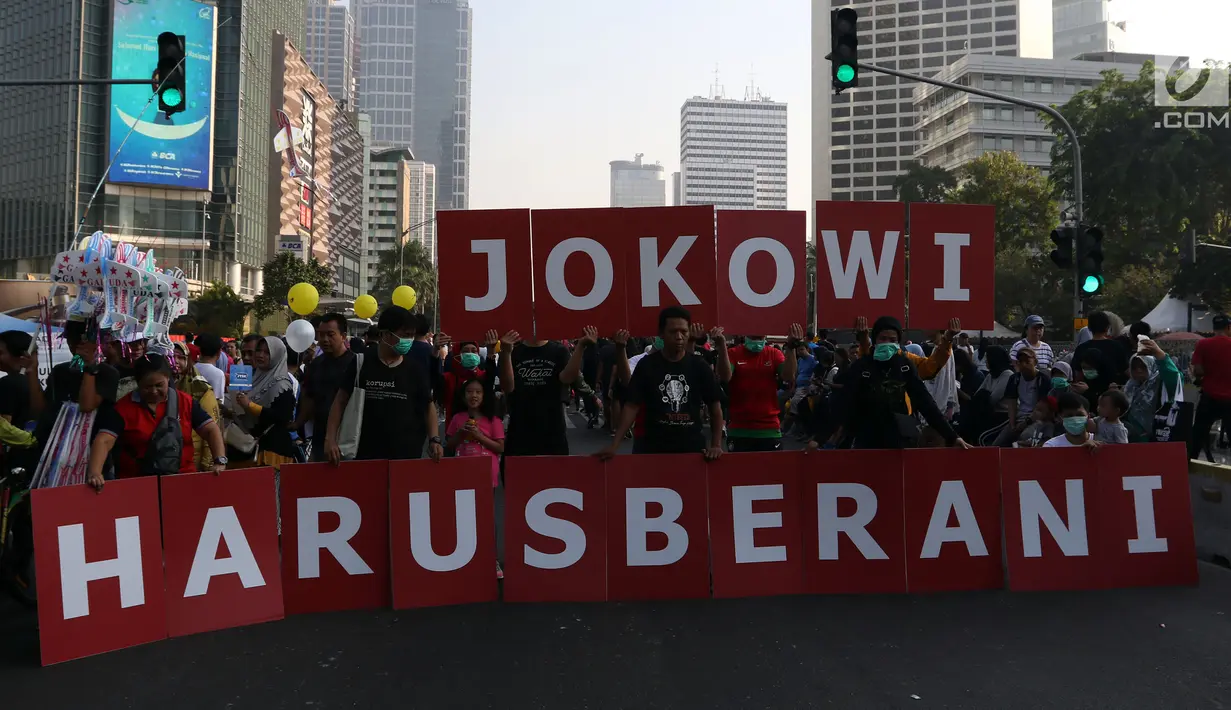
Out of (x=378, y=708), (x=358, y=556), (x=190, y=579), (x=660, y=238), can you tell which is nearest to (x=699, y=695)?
(x=378, y=708)

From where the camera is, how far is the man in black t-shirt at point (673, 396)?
6805 mm

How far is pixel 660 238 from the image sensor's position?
7590mm

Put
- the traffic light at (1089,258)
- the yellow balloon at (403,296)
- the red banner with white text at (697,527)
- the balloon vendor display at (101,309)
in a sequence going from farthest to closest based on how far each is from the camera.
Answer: the yellow balloon at (403,296), the traffic light at (1089,258), the red banner with white text at (697,527), the balloon vendor display at (101,309)

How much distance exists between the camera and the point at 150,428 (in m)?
6.23

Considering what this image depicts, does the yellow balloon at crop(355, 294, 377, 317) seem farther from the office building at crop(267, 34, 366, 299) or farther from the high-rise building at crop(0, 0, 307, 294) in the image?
the high-rise building at crop(0, 0, 307, 294)

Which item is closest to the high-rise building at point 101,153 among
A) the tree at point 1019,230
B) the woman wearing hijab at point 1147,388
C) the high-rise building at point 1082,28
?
the tree at point 1019,230

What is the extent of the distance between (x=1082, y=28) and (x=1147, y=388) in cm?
18294

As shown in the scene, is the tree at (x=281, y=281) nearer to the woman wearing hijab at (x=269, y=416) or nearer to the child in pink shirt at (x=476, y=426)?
the woman wearing hijab at (x=269, y=416)

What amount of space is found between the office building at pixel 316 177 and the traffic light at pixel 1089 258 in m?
65.1

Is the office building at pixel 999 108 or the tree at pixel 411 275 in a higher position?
the office building at pixel 999 108

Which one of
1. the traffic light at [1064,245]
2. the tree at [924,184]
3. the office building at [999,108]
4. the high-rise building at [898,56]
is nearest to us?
the traffic light at [1064,245]

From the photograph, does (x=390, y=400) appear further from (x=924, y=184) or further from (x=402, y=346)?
(x=924, y=184)

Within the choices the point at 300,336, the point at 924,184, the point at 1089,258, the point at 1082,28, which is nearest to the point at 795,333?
the point at 300,336

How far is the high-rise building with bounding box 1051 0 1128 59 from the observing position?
167 m
